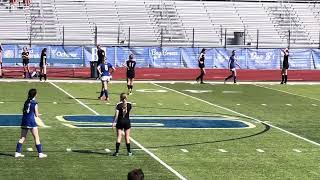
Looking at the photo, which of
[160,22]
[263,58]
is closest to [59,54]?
[263,58]

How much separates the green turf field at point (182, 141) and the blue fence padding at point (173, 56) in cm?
1287

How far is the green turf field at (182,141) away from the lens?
46.9ft

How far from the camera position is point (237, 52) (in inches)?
1841

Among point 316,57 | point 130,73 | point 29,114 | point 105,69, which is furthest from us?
point 316,57

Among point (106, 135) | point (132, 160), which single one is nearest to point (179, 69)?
point (106, 135)

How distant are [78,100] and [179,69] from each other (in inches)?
737

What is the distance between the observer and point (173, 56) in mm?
46344

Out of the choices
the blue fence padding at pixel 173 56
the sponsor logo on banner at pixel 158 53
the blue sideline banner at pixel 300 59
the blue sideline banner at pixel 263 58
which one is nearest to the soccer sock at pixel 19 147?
the blue fence padding at pixel 173 56

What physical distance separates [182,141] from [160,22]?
131 feet

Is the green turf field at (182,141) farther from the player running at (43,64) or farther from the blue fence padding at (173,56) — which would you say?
the blue fence padding at (173,56)

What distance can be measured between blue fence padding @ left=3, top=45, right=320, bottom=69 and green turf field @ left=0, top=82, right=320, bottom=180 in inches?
507

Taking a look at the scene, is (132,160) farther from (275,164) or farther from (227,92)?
(227,92)

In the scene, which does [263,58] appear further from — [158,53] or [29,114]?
[29,114]

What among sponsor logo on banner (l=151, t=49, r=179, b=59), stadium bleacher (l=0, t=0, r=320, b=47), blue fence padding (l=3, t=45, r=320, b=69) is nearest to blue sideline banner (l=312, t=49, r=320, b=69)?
blue fence padding (l=3, t=45, r=320, b=69)
